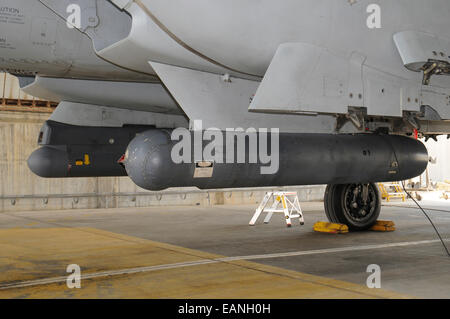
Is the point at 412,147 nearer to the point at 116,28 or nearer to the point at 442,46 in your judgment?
the point at 442,46

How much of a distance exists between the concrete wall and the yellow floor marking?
23.9ft

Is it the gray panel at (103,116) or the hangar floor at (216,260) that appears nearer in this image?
the hangar floor at (216,260)

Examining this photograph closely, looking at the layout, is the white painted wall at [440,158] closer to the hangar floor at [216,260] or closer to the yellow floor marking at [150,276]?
the hangar floor at [216,260]

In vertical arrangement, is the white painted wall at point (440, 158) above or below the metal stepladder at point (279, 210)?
above

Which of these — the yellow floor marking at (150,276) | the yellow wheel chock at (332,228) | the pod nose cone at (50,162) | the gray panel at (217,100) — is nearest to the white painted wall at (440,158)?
the yellow wheel chock at (332,228)

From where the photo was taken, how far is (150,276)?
6035mm

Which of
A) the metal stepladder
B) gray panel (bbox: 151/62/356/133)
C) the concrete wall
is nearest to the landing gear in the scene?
the metal stepladder

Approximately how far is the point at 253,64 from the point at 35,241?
512 cm

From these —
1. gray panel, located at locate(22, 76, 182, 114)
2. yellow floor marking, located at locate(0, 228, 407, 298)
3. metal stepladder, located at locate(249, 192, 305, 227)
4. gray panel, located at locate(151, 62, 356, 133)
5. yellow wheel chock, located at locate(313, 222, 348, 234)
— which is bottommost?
yellow floor marking, located at locate(0, 228, 407, 298)

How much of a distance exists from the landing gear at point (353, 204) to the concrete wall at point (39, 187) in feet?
28.8

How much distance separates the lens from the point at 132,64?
7.06 meters

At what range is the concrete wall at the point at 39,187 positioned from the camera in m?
15.8

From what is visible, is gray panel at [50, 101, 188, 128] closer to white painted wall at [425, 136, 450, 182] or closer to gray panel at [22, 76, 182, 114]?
gray panel at [22, 76, 182, 114]

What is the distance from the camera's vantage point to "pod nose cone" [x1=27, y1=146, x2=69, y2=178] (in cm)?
900
